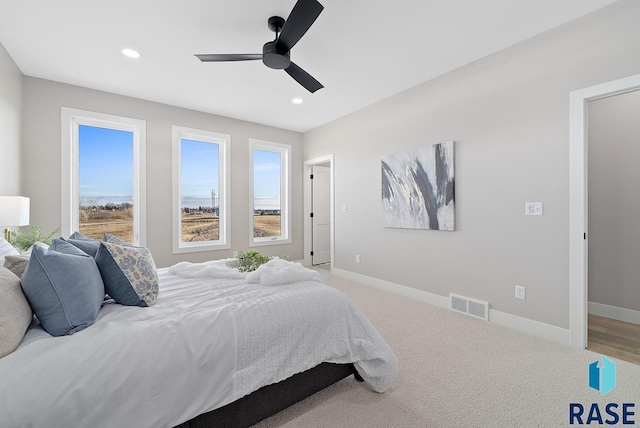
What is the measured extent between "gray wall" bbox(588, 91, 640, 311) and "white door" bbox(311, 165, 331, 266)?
13.5ft

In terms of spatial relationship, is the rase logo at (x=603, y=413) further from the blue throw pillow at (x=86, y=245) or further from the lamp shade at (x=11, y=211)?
the lamp shade at (x=11, y=211)

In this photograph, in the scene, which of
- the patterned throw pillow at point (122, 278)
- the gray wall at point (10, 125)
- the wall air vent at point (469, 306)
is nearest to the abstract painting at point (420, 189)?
the wall air vent at point (469, 306)

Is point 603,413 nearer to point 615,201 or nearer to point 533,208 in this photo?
point 533,208

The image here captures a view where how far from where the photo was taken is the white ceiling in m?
2.17

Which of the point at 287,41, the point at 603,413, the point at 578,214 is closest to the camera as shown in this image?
the point at 603,413

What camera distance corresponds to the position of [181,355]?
4.09 ft

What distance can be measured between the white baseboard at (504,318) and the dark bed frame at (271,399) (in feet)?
6.31

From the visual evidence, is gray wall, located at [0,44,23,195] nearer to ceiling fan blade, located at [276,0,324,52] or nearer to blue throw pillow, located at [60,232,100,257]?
blue throw pillow, located at [60,232,100,257]

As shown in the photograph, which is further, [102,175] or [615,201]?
[102,175]

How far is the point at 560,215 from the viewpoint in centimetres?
245

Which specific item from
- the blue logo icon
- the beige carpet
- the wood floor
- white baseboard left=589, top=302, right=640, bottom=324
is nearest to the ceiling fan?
the beige carpet

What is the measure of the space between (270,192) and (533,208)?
4089 mm

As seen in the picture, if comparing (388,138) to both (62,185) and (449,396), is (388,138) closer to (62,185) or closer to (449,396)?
(449,396)

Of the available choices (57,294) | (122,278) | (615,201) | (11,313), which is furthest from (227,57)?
(615,201)
